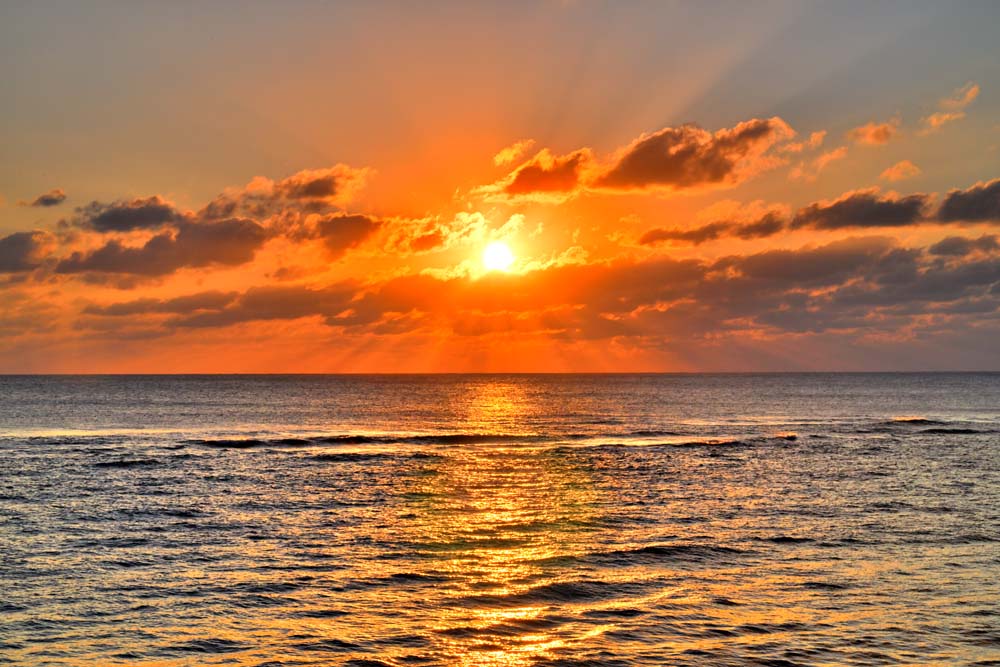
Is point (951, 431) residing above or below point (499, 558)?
below

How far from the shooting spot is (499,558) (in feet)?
95.0

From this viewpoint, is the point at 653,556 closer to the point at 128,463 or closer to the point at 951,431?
the point at 128,463

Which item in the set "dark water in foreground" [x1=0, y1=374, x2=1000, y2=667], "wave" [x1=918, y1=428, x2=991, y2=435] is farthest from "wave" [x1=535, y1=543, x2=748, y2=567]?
"wave" [x1=918, y1=428, x2=991, y2=435]

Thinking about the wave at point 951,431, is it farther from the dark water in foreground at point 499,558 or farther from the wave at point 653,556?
the wave at point 653,556

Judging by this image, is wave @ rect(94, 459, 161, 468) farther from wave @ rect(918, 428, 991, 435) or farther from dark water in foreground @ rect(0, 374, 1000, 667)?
wave @ rect(918, 428, 991, 435)

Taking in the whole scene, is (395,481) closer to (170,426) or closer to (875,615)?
(875,615)

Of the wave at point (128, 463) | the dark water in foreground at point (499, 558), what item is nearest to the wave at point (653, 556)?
the dark water in foreground at point (499, 558)

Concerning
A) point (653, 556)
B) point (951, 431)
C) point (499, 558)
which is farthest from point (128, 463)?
point (951, 431)

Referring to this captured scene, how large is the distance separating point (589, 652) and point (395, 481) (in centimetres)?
3295

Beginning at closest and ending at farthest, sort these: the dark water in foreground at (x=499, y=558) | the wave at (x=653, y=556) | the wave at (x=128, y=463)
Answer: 1. the dark water in foreground at (x=499, y=558)
2. the wave at (x=653, y=556)
3. the wave at (x=128, y=463)

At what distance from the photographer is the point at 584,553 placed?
29750 millimetres

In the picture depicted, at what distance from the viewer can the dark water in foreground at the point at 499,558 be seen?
64.6 feet

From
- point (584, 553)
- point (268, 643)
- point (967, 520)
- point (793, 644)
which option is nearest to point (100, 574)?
point (268, 643)

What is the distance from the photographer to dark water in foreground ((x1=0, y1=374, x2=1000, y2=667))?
19703mm
